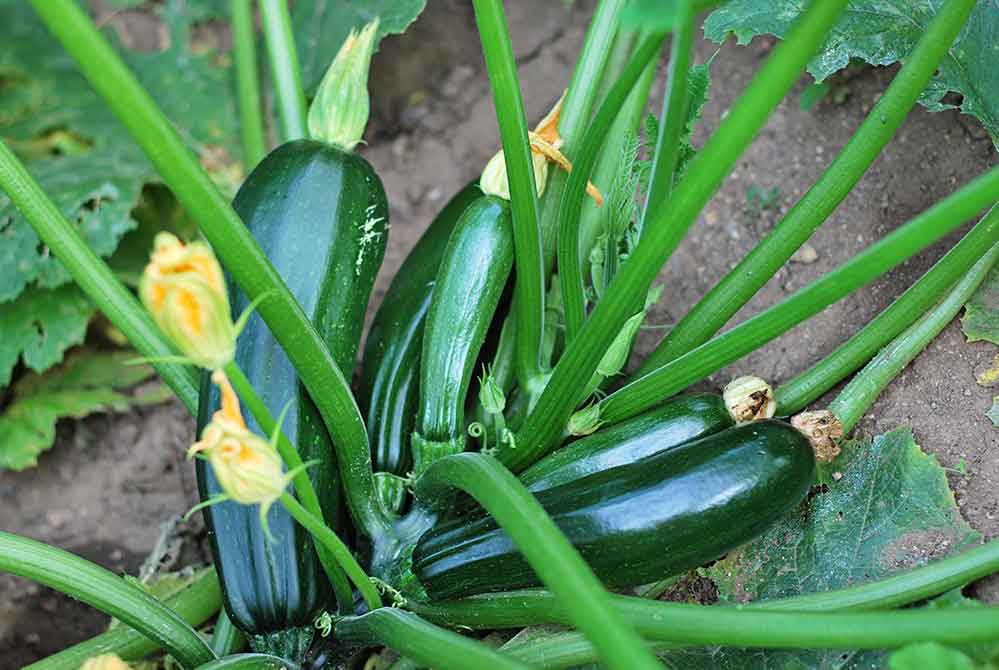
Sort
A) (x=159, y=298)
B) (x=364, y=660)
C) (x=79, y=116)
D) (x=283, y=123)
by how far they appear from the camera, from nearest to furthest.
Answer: (x=159, y=298) → (x=364, y=660) → (x=283, y=123) → (x=79, y=116)

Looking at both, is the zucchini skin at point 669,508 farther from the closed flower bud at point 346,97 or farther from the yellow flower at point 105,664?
the closed flower bud at point 346,97

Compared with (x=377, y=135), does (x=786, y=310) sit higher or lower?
lower

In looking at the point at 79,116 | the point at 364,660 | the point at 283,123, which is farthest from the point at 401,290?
the point at 79,116

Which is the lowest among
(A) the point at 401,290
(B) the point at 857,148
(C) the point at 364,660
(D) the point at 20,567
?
(C) the point at 364,660

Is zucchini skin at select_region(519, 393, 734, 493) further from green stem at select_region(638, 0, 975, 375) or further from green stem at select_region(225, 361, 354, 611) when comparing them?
green stem at select_region(225, 361, 354, 611)

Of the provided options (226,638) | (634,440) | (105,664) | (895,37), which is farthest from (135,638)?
→ (895,37)

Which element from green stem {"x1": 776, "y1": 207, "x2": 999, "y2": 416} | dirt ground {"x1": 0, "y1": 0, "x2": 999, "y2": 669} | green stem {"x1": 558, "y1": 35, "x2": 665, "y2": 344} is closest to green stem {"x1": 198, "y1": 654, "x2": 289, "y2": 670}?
dirt ground {"x1": 0, "y1": 0, "x2": 999, "y2": 669}

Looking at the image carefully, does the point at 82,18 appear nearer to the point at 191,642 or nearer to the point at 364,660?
the point at 191,642
